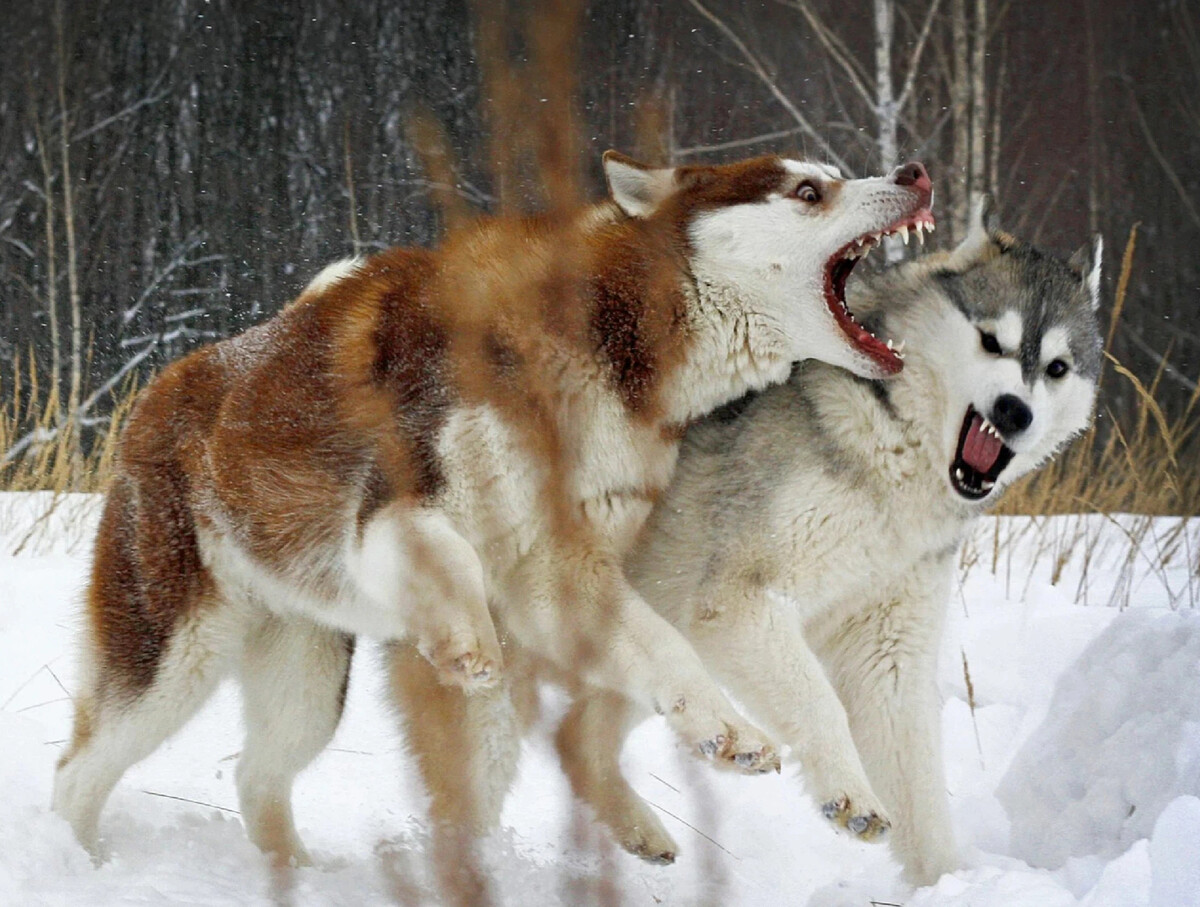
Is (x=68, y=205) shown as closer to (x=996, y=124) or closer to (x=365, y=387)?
(x=996, y=124)

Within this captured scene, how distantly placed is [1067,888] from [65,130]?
936cm

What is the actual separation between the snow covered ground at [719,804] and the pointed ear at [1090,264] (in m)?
0.89

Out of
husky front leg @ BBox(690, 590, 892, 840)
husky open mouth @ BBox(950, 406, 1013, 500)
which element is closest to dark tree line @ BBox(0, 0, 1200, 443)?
husky open mouth @ BBox(950, 406, 1013, 500)

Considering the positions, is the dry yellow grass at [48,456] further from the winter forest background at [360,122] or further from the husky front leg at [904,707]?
the husky front leg at [904,707]

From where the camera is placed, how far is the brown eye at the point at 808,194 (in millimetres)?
2777

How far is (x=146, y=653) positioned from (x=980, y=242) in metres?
2.21

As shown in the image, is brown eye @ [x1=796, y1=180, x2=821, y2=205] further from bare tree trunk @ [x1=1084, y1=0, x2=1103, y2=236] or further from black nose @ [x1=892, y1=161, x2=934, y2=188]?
bare tree trunk @ [x1=1084, y1=0, x2=1103, y2=236]

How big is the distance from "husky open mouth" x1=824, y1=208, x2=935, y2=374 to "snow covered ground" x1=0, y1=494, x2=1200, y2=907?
1060 mm

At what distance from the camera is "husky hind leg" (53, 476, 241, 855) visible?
296 centimetres

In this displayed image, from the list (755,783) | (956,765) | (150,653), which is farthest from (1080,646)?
(150,653)

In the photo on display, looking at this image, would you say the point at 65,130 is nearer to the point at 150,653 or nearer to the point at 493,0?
the point at 150,653

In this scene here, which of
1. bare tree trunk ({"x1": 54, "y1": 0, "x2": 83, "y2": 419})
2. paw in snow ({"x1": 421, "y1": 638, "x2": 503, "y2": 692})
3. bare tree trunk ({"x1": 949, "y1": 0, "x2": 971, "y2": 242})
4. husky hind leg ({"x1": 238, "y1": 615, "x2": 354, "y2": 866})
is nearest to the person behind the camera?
paw in snow ({"x1": 421, "y1": 638, "x2": 503, "y2": 692})

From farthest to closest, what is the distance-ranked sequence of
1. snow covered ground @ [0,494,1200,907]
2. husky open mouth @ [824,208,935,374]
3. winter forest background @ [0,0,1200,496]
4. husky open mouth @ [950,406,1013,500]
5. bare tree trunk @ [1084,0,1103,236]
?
1. bare tree trunk @ [1084,0,1103,236]
2. winter forest background @ [0,0,1200,496]
3. husky open mouth @ [950,406,1013,500]
4. husky open mouth @ [824,208,935,374]
5. snow covered ground @ [0,494,1200,907]

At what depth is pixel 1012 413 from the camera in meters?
2.77
